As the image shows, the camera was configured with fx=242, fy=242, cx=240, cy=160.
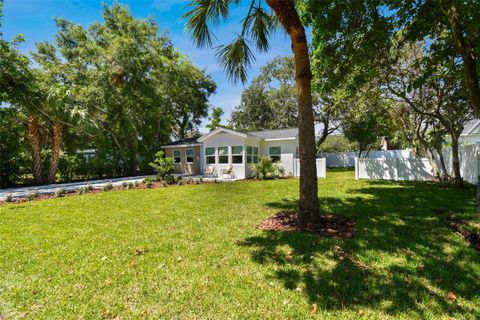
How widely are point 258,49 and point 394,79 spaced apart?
679 cm

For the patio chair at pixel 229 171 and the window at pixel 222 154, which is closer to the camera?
the patio chair at pixel 229 171

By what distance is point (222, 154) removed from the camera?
1719 centimetres

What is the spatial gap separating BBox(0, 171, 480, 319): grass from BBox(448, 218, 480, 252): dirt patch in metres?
0.14

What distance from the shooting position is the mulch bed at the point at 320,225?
187 inches

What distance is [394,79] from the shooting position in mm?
10008

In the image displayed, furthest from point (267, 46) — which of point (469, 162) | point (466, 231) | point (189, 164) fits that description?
point (189, 164)

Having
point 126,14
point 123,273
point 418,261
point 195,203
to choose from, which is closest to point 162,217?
point 195,203

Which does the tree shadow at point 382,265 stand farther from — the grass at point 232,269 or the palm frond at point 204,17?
the palm frond at point 204,17

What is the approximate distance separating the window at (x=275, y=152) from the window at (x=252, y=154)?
1.00 metres

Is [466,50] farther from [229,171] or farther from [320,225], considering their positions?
[229,171]

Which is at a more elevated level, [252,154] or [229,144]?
[229,144]

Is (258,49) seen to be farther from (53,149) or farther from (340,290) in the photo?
(53,149)

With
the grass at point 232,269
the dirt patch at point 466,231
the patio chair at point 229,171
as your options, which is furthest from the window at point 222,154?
the dirt patch at point 466,231

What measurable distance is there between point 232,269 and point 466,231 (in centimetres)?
445
